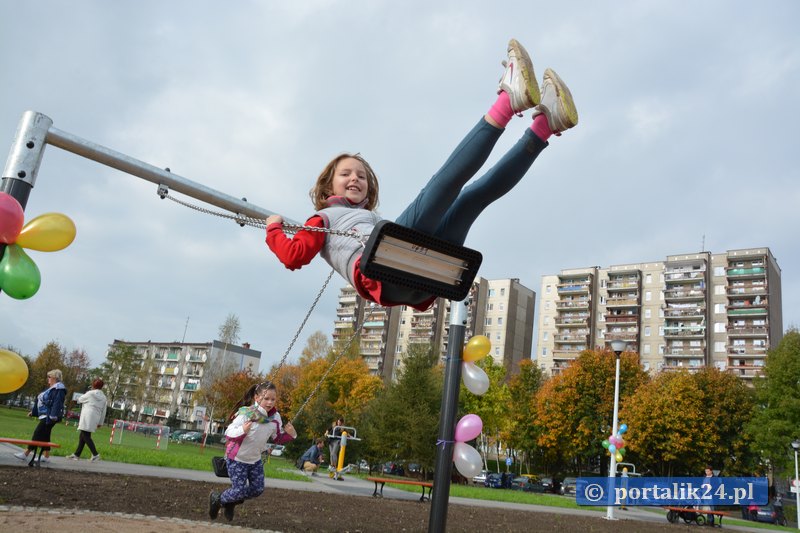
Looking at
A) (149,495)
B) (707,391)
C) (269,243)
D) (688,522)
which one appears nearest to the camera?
(269,243)

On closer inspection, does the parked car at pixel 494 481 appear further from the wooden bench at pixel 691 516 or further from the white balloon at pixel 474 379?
→ the white balloon at pixel 474 379

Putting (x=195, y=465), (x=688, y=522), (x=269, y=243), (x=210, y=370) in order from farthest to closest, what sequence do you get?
(x=210, y=370) → (x=688, y=522) → (x=195, y=465) → (x=269, y=243)

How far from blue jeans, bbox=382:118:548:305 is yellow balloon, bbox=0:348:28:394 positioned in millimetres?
3050

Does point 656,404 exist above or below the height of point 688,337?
below

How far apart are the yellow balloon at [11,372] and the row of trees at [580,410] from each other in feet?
77.5

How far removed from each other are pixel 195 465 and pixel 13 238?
479 inches

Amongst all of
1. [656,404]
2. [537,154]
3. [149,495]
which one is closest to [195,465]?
[149,495]

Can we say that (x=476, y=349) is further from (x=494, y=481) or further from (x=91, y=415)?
(x=494, y=481)

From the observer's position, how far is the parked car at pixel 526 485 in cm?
4281

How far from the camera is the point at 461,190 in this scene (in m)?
3.32

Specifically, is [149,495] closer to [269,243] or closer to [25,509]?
[25,509]

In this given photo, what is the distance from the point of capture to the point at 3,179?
15.4 ft

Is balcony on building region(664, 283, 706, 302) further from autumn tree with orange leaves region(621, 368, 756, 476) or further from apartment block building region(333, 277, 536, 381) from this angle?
autumn tree with orange leaves region(621, 368, 756, 476)

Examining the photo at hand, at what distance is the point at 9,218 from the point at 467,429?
690 centimetres
